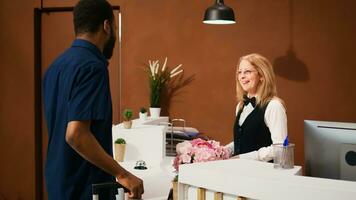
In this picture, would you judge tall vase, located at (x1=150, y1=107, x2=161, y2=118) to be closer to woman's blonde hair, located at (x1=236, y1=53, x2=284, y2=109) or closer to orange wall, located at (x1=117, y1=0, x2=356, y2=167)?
orange wall, located at (x1=117, y1=0, x2=356, y2=167)

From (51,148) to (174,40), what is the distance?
2.48m

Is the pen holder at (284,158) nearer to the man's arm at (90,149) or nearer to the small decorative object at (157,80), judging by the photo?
the man's arm at (90,149)

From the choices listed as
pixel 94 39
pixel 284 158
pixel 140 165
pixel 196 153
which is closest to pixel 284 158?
pixel 284 158

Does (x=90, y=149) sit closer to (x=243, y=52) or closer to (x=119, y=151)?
(x=119, y=151)

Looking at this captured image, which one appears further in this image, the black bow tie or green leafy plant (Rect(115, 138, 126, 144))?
green leafy plant (Rect(115, 138, 126, 144))

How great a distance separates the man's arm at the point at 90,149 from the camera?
1721 mm

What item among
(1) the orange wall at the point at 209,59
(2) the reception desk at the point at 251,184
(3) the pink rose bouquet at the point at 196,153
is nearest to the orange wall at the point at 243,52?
(1) the orange wall at the point at 209,59

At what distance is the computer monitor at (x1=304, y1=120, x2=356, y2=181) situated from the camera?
1.83m

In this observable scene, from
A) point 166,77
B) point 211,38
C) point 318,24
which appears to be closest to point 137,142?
point 166,77

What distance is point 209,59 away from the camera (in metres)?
4.11

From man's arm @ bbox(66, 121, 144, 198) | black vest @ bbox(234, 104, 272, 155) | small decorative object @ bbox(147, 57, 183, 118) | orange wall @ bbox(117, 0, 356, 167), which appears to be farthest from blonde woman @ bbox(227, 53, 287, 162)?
small decorative object @ bbox(147, 57, 183, 118)

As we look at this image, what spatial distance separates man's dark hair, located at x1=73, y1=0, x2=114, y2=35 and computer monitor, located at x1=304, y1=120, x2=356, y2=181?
38.8 inches

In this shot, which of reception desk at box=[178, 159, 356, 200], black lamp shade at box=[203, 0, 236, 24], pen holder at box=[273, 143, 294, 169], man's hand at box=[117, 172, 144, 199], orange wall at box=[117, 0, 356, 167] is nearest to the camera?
reception desk at box=[178, 159, 356, 200]

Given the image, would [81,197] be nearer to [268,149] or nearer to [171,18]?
[268,149]
